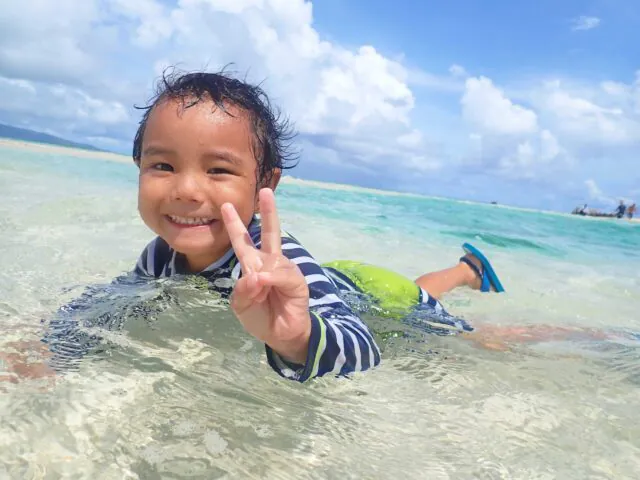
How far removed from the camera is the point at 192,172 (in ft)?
6.02

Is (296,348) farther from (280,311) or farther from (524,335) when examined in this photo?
(524,335)

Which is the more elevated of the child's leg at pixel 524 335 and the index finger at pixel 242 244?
the index finger at pixel 242 244

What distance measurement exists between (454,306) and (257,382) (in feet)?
8.17

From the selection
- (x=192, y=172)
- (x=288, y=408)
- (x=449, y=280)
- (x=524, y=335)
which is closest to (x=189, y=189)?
(x=192, y=172)

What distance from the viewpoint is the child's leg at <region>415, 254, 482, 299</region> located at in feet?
12.6

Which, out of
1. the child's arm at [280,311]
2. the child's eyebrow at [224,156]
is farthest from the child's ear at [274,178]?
the child's arm at [280,311]

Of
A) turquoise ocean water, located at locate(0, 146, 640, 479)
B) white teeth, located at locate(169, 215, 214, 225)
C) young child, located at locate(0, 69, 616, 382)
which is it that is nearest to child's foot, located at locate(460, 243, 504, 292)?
Answer: turquoise ocean water, located at locate(0, 146, 640, 479)

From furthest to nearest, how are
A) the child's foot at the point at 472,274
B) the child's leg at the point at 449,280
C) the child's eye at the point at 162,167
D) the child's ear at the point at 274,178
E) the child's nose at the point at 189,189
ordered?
the child's foot at the point at 472,274, the child's leg at the point at 449,280, the child's ear at the point at 274,178, the child's eye at the point at 162,167, the child's nose at the point at 189,189

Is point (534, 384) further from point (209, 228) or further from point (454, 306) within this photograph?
point (454, 306)

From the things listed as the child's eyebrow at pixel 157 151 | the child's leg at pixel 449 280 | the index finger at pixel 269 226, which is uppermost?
the child's eyebrow at pixel 157 151

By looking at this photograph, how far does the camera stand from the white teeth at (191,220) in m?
1.87

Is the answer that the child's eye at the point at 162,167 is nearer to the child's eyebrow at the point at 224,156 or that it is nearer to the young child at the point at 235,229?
the young child at the point at 235,229

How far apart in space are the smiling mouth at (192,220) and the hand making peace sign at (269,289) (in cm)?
52

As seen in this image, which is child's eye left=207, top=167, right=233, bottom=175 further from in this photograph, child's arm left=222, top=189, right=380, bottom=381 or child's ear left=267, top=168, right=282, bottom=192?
child's arm left=222, top=189, right=380, bottom=381
